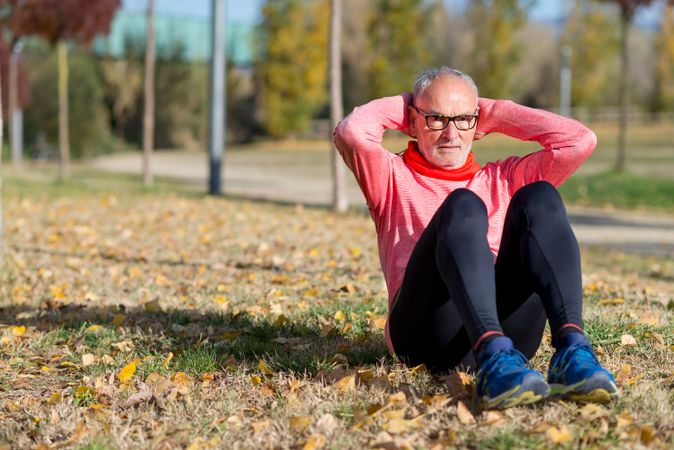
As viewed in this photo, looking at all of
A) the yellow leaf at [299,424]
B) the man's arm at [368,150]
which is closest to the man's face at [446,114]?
the man's arm at [368,150]

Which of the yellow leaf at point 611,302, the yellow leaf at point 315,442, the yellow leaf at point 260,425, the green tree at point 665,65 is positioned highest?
the green tree at point 665,65

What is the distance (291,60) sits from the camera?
4991 cm

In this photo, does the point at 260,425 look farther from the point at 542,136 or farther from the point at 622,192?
the point at 622,192

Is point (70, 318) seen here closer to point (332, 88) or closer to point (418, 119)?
point (418, 119)

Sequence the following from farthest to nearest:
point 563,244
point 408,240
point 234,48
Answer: point 234,48, point 408,240, point 563,244

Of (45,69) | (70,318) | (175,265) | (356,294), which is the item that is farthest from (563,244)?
(45,69)

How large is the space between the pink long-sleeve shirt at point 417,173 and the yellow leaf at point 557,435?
87 centimetres

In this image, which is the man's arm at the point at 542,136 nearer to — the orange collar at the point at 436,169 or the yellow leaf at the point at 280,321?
the orange collar at the point at 436,169

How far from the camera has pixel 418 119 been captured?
3348mm

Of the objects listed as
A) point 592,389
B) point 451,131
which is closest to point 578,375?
point 592,389

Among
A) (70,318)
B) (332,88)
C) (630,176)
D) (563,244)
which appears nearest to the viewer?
(563,244)

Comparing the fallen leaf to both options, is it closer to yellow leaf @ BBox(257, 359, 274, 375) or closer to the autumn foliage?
yellow leaf @ BBox(257, 359, 274, 375)

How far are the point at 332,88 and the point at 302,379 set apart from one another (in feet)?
32.5

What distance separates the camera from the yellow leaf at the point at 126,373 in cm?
359
